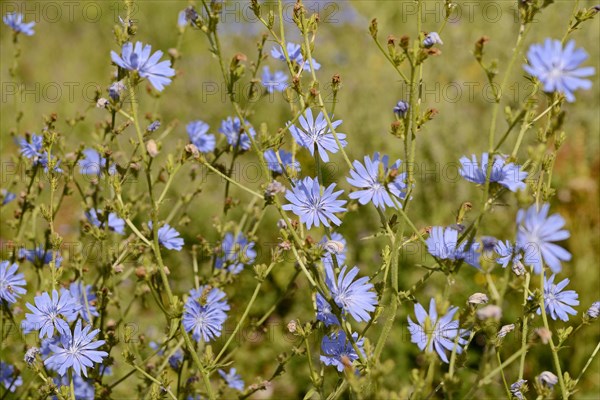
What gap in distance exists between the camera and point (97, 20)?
8.48 meters

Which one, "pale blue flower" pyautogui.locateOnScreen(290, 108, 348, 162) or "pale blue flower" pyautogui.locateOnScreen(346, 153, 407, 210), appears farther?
"pale blue flower" pyautogui.locateOnScreen(290, 108, 348, 162)

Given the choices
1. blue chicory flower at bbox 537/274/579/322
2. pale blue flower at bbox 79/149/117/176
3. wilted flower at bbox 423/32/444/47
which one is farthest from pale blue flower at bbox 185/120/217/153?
blue chicory flower at bbox 537/274/579/322

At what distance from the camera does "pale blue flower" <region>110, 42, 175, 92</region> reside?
168cm

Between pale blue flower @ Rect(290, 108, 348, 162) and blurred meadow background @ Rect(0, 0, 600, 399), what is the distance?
1.10ft

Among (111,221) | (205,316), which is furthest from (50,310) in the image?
(111,221)

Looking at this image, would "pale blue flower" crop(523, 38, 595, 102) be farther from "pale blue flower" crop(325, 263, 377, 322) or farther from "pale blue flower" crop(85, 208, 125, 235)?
"pale blue flower" crop(85, 208, 125, 235)

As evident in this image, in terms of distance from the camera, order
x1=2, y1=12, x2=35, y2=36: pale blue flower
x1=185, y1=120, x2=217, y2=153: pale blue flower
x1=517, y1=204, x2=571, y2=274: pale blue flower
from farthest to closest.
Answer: x1=2, y1=12, x2=35, y2=36: pale blue flower, x1=185, y1=120, x2=217, y2=153: pale blue flower, x1=517, y1=204, x2=571, y2=274: pale blue flower

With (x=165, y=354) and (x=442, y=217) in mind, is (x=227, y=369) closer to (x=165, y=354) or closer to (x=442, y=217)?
(x=165, y=354)

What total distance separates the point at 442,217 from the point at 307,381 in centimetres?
156

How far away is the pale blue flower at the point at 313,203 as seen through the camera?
61.4 inches

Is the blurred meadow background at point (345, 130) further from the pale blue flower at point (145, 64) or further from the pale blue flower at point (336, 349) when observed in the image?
the pale blue flower at point (336, 349)

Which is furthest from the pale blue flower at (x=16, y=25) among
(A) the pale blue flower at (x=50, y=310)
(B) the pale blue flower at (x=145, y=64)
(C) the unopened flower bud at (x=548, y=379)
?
(C) the unopened flower bud at (x=548, y=379)

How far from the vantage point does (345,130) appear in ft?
16.5

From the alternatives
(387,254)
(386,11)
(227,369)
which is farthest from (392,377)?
(386,11)
